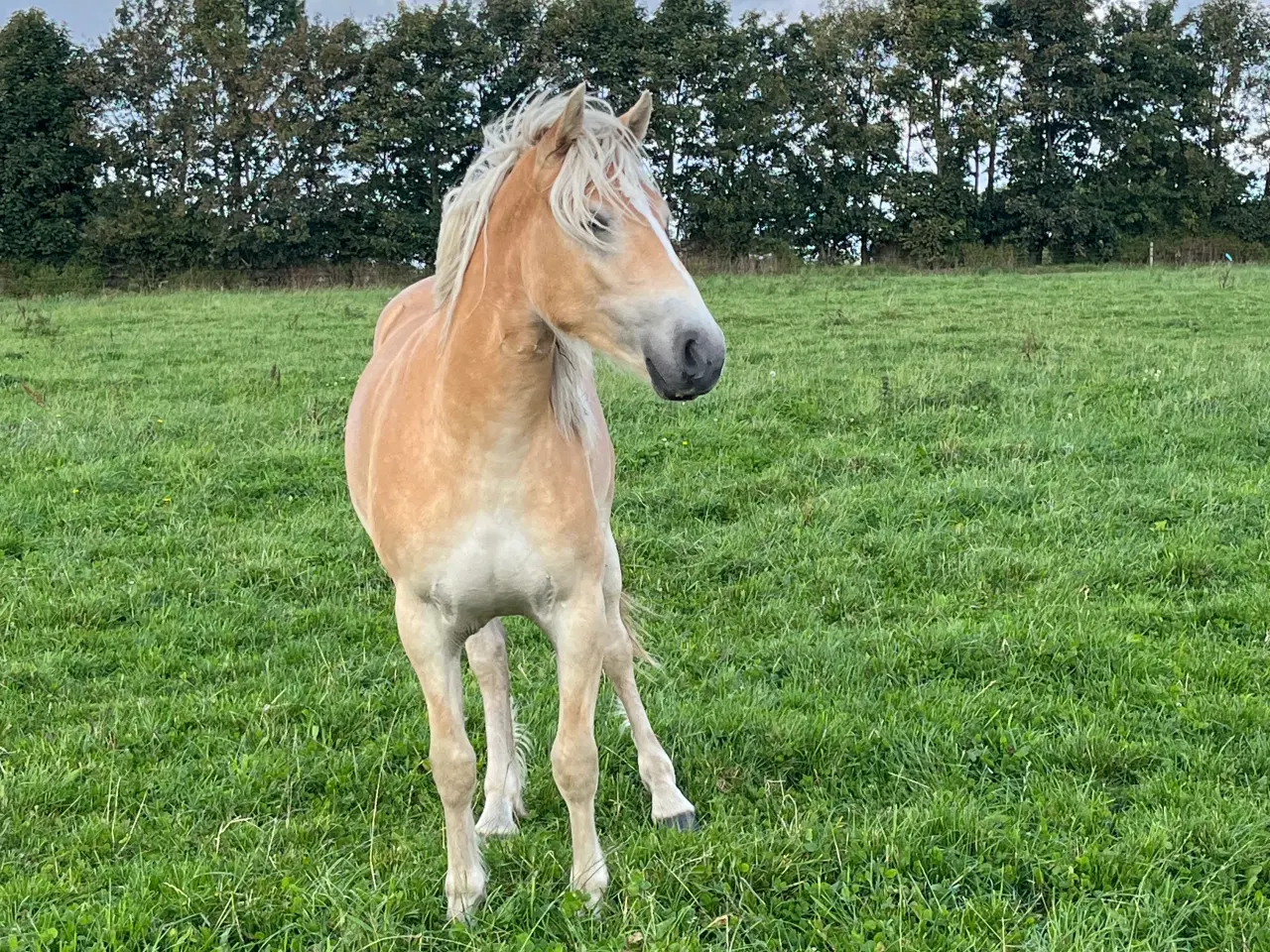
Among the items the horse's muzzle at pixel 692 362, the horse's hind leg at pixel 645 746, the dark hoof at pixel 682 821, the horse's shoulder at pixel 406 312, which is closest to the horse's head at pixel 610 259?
the horse's muzzle at pixel 692 362

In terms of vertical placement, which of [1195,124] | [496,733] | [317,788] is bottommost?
[317,788]

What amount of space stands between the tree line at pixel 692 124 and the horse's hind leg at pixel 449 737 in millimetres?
33022

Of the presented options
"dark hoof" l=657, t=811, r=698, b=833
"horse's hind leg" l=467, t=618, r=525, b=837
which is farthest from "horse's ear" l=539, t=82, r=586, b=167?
"dark hoof" l=657, t=811, r=698, b=833

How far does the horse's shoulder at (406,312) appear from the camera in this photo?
13.1ft

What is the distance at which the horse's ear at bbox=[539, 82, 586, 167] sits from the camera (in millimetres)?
2291

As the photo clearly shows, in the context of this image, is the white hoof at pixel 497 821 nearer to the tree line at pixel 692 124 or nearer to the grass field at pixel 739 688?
the grass field at pixel 739 688

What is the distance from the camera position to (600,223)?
2275mm

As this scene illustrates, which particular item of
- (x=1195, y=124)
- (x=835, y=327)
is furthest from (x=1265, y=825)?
(x=1195, y=124)

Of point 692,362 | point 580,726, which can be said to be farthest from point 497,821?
point 692,362

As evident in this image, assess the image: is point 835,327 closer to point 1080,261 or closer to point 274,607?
point 274,607

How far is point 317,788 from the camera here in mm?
3467

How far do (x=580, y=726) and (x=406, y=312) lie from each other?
2.31m

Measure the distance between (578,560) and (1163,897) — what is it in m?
1.94

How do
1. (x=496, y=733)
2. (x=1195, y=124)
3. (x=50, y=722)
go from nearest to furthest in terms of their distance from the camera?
(x=496, y=733) → (x=50, y=722) → (x=1195, y=124)
